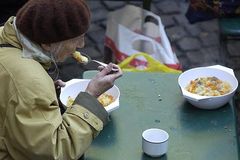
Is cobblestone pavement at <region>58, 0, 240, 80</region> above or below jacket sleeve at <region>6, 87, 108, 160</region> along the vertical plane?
below

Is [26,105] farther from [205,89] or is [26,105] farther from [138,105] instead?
[205,89]

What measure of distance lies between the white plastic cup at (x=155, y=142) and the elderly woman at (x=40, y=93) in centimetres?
19

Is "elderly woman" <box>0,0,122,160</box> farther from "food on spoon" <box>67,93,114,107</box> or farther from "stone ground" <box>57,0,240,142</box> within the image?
"stone ground" <box>57,0,240,142</box>

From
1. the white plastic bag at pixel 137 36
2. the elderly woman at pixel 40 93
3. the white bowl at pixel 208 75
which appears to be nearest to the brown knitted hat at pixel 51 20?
the elderly woman at pixel 40 93

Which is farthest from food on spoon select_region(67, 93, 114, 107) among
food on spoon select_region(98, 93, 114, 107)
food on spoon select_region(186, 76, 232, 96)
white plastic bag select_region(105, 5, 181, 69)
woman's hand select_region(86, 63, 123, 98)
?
white plastic bag select_region(105, 5, 181, 69)

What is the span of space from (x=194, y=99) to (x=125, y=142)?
0.41m

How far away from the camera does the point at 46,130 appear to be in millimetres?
2076

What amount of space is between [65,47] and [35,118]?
1.21 ft

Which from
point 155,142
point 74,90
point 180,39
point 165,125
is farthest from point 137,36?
point 155,142

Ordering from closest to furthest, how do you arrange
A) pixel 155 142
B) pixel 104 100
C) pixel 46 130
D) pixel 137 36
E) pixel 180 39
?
pixel 46 130 < pixel 155 142 < pixel 104 100 < pixel 137 36 < pixel 180 39

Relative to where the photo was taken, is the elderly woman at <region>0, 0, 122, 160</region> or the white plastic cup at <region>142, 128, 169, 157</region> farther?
the white plastic cup at <region>142, 128, 169, 157</region>

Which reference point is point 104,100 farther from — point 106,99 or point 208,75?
point 208,75

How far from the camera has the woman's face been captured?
2271mm

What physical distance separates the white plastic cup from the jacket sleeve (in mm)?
209
